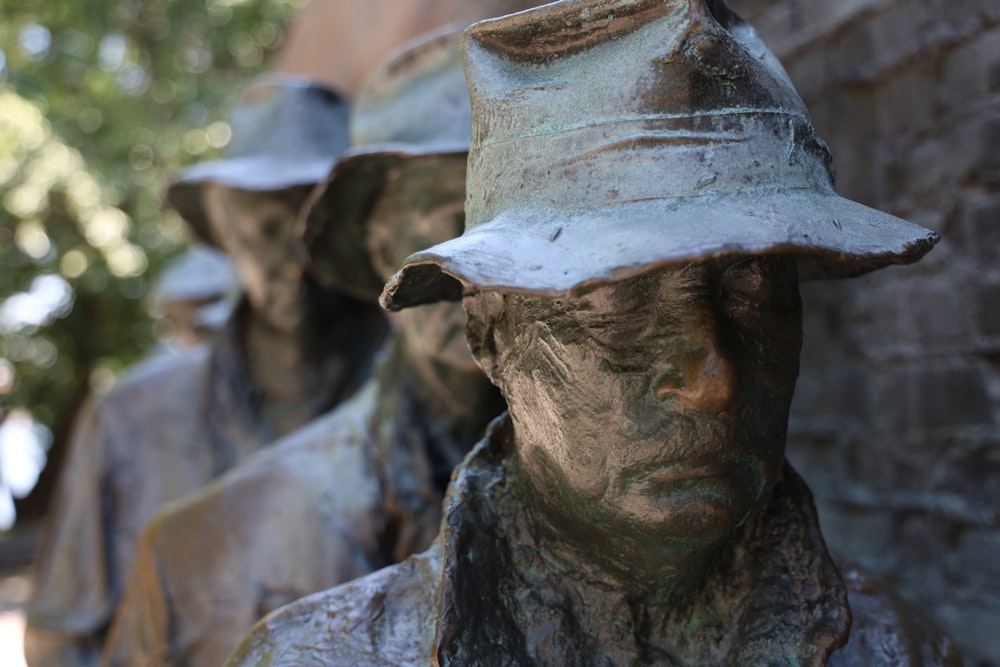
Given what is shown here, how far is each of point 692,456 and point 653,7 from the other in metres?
0.57

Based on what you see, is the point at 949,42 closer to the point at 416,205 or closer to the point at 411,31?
the point at 416,205

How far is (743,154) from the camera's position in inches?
51.8

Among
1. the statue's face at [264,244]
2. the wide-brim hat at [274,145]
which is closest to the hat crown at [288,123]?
the wide-brim hat at [274,145]

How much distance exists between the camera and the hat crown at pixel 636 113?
1306 mm

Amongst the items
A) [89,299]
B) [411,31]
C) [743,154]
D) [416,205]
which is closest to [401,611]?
[743,154]

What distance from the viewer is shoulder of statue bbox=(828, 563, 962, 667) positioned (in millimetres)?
1652

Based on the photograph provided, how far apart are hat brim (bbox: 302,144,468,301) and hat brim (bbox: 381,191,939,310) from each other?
1.00 metres

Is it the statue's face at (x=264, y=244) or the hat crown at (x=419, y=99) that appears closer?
the hat crown at (x=419, y=99)

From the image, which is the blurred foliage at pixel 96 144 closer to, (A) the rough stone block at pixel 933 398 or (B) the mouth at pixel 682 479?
(A) the rough stone block at pixel 933 398

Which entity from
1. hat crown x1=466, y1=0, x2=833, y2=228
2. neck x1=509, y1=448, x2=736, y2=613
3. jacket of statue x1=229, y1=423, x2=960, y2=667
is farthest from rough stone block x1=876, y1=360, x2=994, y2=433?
A: hat crown x1=466, y1=0, x2=833, y2=228

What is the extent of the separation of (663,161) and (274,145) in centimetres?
218

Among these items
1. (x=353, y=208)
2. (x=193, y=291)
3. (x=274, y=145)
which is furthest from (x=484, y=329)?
(x=193, y=291)

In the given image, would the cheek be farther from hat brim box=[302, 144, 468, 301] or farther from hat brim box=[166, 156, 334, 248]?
hat brim box=[166, 156, 334, 248]

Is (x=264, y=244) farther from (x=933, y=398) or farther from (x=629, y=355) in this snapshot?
(x=629, y=355)
